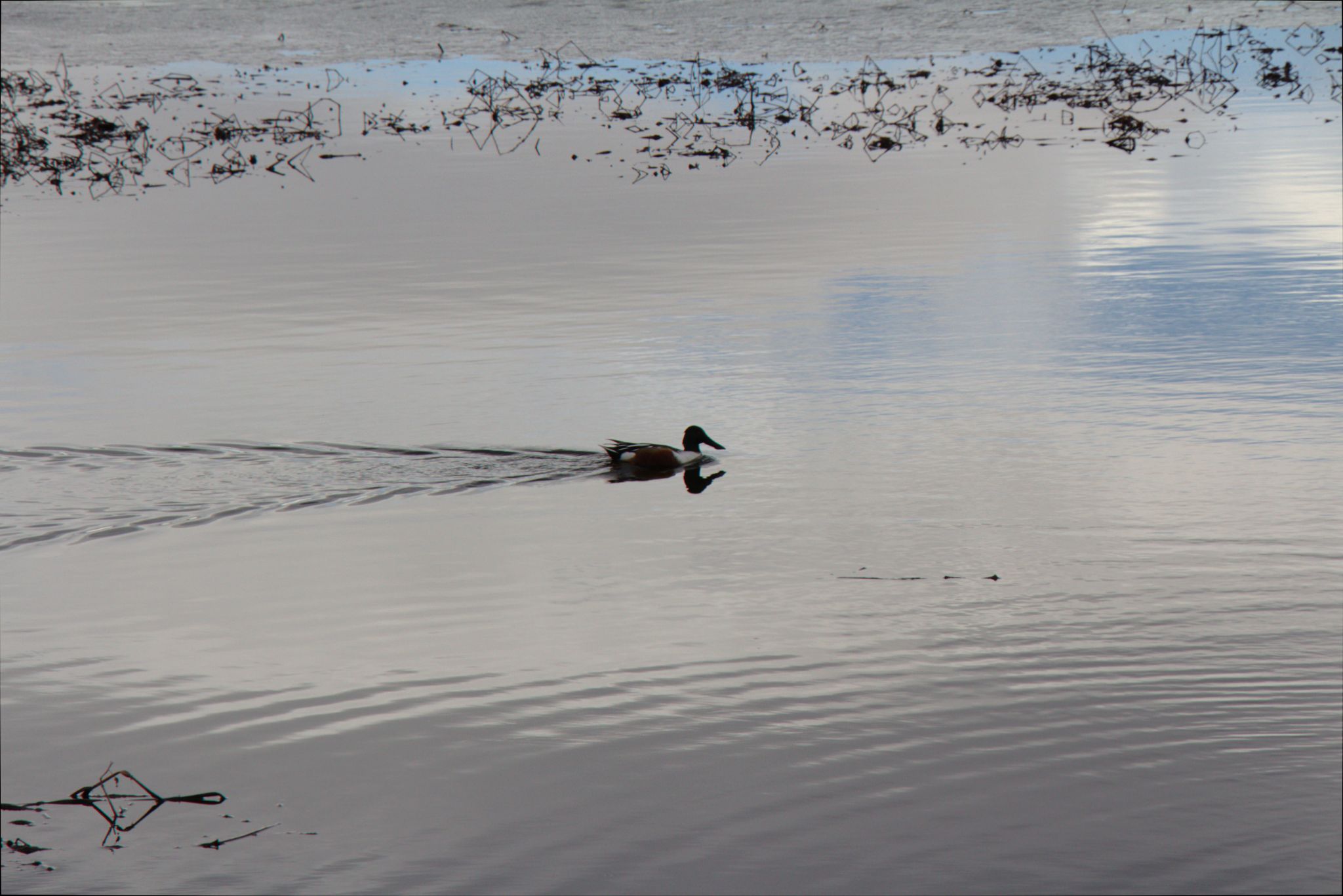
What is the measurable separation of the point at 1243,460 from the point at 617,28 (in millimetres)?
32155

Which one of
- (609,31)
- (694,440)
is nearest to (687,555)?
(694,440)

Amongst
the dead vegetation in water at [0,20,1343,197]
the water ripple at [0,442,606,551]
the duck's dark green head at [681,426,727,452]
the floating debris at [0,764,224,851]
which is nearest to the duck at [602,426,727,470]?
the duck's dark green head at [681,426,727,452]

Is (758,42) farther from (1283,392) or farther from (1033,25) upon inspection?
(1283,392)

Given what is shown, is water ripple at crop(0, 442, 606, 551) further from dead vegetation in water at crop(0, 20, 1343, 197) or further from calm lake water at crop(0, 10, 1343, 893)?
dead vegetation in water at crop(0, 20, 1343, 197)

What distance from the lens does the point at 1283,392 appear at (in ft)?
46.2

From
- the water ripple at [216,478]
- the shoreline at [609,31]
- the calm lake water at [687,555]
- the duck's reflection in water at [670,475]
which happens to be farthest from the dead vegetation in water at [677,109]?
the duck's reflection in water at [670,475]

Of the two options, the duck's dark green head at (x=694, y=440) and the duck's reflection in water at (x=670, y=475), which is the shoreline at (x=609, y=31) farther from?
the duck's reflection in water at (x=670, y=475)

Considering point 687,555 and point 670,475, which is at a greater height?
point 670,475

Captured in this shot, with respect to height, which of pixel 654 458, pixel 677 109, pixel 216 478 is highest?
pixel 677 109

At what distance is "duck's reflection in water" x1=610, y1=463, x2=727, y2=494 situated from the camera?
41.2 ft

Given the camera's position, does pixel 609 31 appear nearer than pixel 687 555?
No

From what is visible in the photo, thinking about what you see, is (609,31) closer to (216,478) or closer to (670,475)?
(216,478)

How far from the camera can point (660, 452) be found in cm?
1272

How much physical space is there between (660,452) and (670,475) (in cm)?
25
